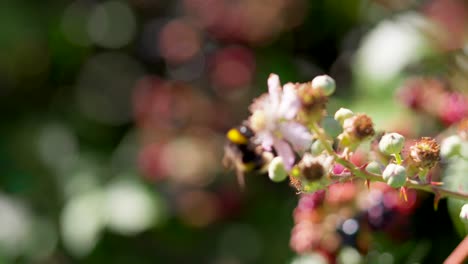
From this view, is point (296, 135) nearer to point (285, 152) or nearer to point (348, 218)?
point (285, 152)

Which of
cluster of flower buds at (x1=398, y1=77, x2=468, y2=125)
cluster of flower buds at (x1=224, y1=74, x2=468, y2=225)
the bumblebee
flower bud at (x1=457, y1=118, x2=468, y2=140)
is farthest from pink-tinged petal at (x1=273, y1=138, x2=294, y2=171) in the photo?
cluster of flower buds at (x1=398, y1=77, x2=468, y2=125)

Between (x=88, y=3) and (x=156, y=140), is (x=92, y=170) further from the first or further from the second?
(x=88, y=3)

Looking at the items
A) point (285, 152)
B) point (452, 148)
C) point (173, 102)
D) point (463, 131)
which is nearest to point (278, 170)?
point (285, 152)

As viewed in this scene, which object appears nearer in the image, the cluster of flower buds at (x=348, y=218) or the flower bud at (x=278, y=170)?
the flower bud at (x=278, y=170)

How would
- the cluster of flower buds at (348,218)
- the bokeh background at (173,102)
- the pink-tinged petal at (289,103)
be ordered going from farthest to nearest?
the bokeh background at (173,102) → the cluster of flower buds at (348,218) → the pink-tinged petal at (289,103)

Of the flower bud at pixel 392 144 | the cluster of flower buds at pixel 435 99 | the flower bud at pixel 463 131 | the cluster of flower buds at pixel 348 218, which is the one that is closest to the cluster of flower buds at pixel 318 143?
the flower bud at pixel 392 144

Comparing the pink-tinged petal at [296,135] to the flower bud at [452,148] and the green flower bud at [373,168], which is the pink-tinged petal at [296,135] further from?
the flower bud at [452,148]
